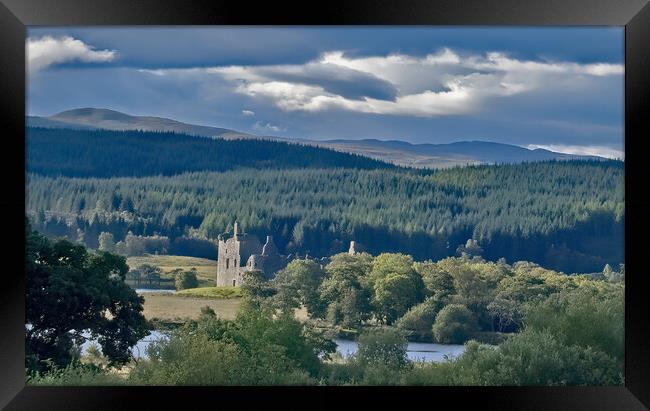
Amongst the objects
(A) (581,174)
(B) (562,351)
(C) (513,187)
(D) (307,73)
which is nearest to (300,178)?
(D) (307,73)

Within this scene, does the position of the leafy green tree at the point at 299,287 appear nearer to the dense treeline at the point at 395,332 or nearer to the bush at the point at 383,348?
the dense treeline at the point at 395,332

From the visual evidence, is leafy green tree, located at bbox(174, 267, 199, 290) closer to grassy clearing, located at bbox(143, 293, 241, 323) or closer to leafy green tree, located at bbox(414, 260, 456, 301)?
grassy clearing, located at bbox(143, 293, 241, 323)

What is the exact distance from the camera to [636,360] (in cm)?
491

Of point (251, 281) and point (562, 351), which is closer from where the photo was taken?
point (562, 351)

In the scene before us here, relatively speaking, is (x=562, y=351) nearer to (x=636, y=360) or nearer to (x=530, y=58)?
(x=636, y=360)

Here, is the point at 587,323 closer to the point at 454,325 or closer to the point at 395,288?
the point at 454,325

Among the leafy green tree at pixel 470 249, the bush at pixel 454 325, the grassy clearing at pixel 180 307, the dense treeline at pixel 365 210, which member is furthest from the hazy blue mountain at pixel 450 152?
the grassy clearing at pixel 180 307

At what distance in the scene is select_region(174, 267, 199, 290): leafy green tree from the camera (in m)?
14.2

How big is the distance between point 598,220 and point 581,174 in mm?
958

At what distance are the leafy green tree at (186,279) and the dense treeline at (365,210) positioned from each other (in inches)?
24.9

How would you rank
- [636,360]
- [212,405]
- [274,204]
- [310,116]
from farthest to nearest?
[274,204]
[310,116]
[212,405]
[636,360]

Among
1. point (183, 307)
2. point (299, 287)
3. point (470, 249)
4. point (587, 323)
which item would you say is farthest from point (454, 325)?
point (183, 307)

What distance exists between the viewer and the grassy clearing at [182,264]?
556 inches

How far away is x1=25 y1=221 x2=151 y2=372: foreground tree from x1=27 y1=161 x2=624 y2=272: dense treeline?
6.50 ft
